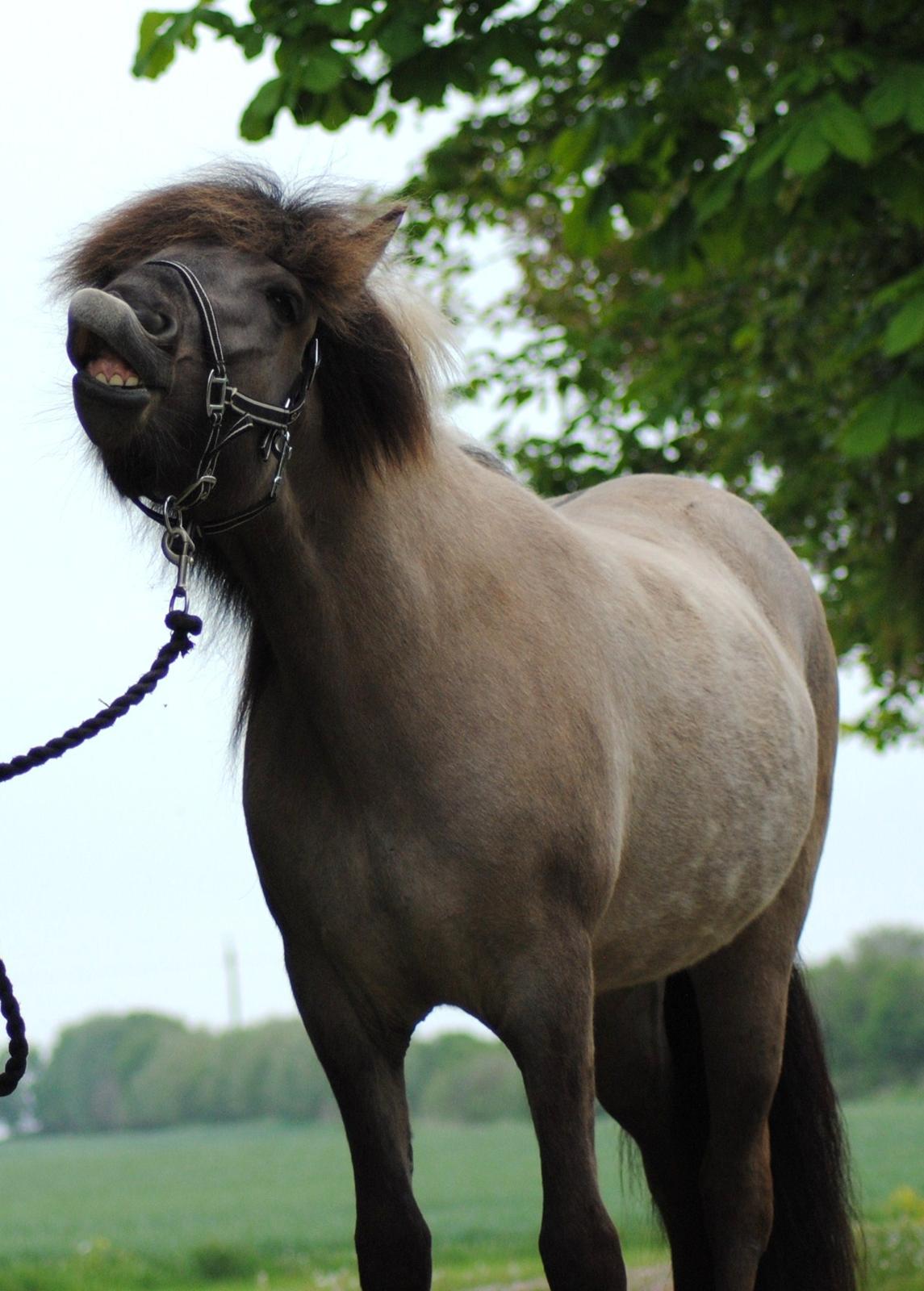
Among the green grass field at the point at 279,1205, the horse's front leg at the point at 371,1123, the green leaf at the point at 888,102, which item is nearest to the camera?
the horse's front leg at the point at 371,1123

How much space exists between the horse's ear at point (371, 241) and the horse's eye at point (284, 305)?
141 mm

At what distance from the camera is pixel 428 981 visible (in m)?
3.01

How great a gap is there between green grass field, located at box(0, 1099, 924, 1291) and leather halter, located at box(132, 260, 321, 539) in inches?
121

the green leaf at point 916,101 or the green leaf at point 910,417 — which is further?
the green leaf at point 910,417

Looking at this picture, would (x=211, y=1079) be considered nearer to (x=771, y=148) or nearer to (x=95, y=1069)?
(x=95, y=1069)

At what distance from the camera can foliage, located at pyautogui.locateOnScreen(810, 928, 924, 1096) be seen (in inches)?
565

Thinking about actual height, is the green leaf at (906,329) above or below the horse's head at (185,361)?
above

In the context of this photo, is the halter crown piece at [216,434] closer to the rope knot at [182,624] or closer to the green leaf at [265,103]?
the rope knot at [182,624]

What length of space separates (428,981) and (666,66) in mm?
4510

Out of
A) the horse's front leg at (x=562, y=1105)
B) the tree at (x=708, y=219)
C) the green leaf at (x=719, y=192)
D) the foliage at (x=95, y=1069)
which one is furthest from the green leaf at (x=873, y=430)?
the foliage at (x=95, y=1069)

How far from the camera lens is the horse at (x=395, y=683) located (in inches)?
105

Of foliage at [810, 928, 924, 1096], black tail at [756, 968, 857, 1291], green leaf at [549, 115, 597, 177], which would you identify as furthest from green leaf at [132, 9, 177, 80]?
foliage at [810, 928, 924, 1096]

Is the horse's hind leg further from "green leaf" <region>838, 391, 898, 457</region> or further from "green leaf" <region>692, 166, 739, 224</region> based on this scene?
"green leaf" <region>692, 166, 739, 224</region>

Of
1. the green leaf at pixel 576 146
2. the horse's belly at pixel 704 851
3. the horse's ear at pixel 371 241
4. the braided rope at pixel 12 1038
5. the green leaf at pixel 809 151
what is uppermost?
the green leaf at pixel 576 146
